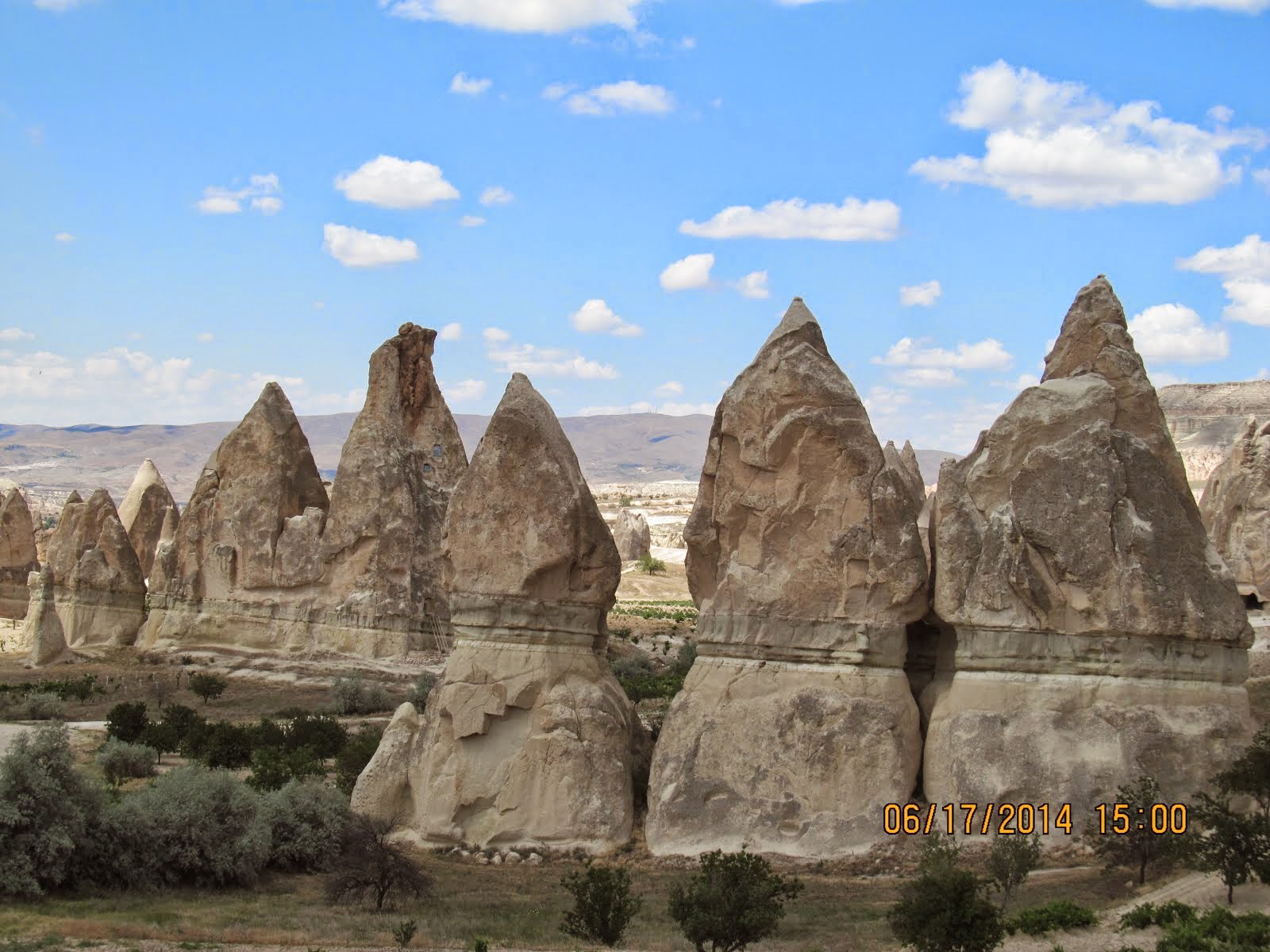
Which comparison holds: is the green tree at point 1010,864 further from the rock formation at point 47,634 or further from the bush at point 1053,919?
the rock formation at point 47,634

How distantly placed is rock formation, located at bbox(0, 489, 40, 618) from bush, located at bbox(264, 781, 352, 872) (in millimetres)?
37827

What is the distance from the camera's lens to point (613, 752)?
62.8 feet

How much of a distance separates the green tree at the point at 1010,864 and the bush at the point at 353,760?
327 inches

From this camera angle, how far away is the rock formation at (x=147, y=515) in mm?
46812

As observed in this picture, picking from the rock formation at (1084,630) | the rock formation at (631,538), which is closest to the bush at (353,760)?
the rock formation at (1084,630)

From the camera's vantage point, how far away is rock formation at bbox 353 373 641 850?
749 inches

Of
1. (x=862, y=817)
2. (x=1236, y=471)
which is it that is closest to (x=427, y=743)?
(x=862, y=817)

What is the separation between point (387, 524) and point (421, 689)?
24.5ft

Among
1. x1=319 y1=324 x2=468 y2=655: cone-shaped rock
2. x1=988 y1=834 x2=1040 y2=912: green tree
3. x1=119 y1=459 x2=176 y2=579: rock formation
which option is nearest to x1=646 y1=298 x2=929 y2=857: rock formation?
x1=988 y1=834 x2=1040 y2=912: green tree

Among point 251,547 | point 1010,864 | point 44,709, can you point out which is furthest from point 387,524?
point 1010,864

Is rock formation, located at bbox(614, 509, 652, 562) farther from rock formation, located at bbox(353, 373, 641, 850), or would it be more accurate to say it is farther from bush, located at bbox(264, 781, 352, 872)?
bush, located at bbox(264, 781, 352, 872)
